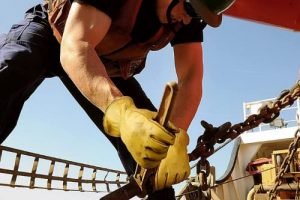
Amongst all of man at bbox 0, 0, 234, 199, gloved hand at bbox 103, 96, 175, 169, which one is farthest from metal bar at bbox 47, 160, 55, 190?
gloved hand at bbox 103, 96, 175, 169

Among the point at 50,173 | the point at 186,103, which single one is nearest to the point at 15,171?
the point at 50,173

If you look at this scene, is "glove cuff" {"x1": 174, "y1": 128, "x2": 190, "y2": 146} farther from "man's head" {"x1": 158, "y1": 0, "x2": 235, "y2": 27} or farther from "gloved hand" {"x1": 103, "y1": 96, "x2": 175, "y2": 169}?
"man's head" {"x1": 158, "y1": 0, "x2": 235, "y2": 27}

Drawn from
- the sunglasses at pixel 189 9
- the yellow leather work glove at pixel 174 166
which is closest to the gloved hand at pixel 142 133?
the yellow leather work glove at pixel 174 166

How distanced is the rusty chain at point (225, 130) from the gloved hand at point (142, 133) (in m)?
0.41

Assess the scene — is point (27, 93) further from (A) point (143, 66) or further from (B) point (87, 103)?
(A) point (143, 66)

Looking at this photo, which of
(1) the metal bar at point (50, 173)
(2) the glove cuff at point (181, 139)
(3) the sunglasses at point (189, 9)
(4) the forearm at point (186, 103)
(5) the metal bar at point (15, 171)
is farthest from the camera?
(1) the metal bar at point (50, 173)

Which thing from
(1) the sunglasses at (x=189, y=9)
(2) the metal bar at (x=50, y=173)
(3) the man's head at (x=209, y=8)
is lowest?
(2) the metal bar at (x=50, y=173)

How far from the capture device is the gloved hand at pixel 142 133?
887mm

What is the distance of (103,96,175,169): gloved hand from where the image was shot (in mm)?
887

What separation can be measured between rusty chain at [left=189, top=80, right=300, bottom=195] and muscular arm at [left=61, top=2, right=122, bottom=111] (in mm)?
382

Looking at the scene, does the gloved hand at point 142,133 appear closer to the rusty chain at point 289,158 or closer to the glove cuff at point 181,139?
→ the glove cuff at point 181,139

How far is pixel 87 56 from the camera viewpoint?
1193mm

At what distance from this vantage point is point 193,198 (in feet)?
6.14

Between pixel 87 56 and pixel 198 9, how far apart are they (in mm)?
395
